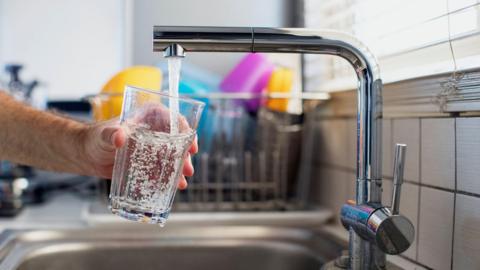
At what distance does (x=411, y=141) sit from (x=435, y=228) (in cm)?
14

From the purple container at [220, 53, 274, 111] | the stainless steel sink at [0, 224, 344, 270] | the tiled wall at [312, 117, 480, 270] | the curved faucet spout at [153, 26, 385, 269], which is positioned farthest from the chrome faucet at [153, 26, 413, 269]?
the purple container at [220, 53, 274, 111]

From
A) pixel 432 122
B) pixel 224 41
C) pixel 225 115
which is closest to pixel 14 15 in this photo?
pixel 225 115

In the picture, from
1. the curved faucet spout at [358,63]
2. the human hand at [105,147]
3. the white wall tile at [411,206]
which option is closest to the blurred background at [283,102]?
the white wall tile at [411,206]

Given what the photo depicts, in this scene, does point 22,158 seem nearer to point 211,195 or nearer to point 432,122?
point 211,195

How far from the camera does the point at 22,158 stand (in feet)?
3.05

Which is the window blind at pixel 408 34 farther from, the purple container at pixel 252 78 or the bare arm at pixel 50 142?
the bare arm at pixel 50 142

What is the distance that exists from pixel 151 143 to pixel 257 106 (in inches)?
22.0

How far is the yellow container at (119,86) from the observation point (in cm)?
105

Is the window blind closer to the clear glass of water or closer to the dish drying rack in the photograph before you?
the dish drying rack

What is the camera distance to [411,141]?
2.67ft

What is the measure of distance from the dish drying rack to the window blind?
15cm

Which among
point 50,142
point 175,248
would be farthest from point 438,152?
point 50,142

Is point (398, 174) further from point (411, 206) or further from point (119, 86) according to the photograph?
point (119, 86)

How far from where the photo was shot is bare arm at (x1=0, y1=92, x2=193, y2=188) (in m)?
0.80
